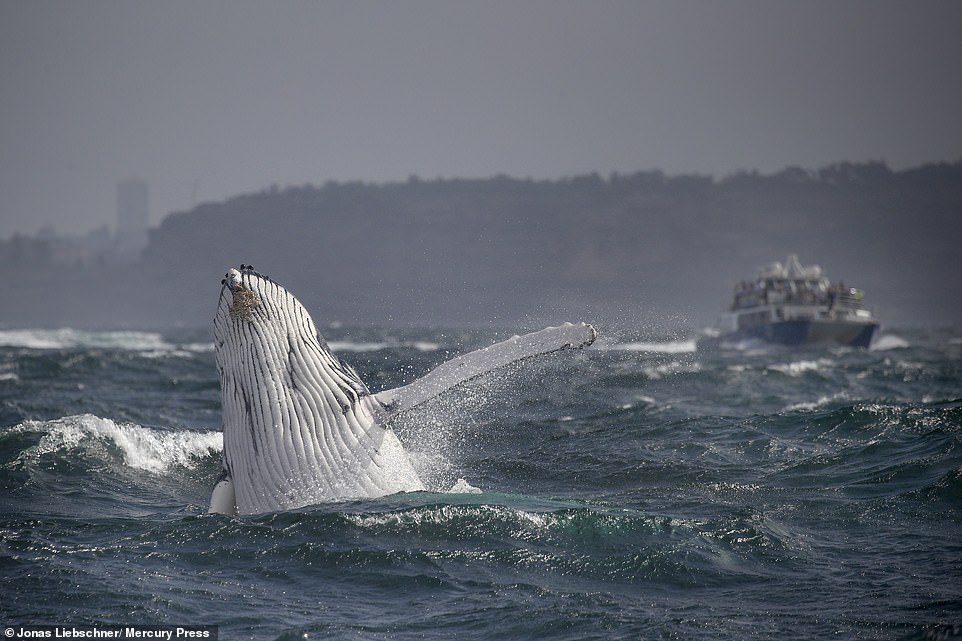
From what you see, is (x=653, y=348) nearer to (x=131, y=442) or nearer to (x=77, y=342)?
(x=77, y=342)

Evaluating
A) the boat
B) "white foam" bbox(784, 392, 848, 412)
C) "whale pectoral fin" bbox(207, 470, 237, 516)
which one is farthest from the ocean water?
the boat

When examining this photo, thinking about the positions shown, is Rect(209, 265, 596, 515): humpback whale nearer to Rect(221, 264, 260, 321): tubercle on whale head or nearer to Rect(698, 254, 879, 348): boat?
Rect(221, 264, 260, 321): tubercle on whale head

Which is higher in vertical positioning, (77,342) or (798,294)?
(798,294)

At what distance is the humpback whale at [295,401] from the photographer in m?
9.30

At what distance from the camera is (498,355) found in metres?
9.81

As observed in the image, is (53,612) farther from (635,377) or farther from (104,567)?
(635,377)

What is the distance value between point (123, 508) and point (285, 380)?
11.4ft

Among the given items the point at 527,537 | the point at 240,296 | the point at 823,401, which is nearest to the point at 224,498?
the point at 240,296

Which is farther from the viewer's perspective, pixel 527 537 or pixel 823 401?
pixel 823 401

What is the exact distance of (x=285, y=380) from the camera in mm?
9391

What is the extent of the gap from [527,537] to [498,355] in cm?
147

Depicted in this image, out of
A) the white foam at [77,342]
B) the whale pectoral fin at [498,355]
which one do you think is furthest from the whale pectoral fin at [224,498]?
the white foam at [77,342]

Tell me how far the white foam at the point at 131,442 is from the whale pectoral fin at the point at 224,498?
4.71 m

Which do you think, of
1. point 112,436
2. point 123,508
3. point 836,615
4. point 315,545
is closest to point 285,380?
point 315,545
